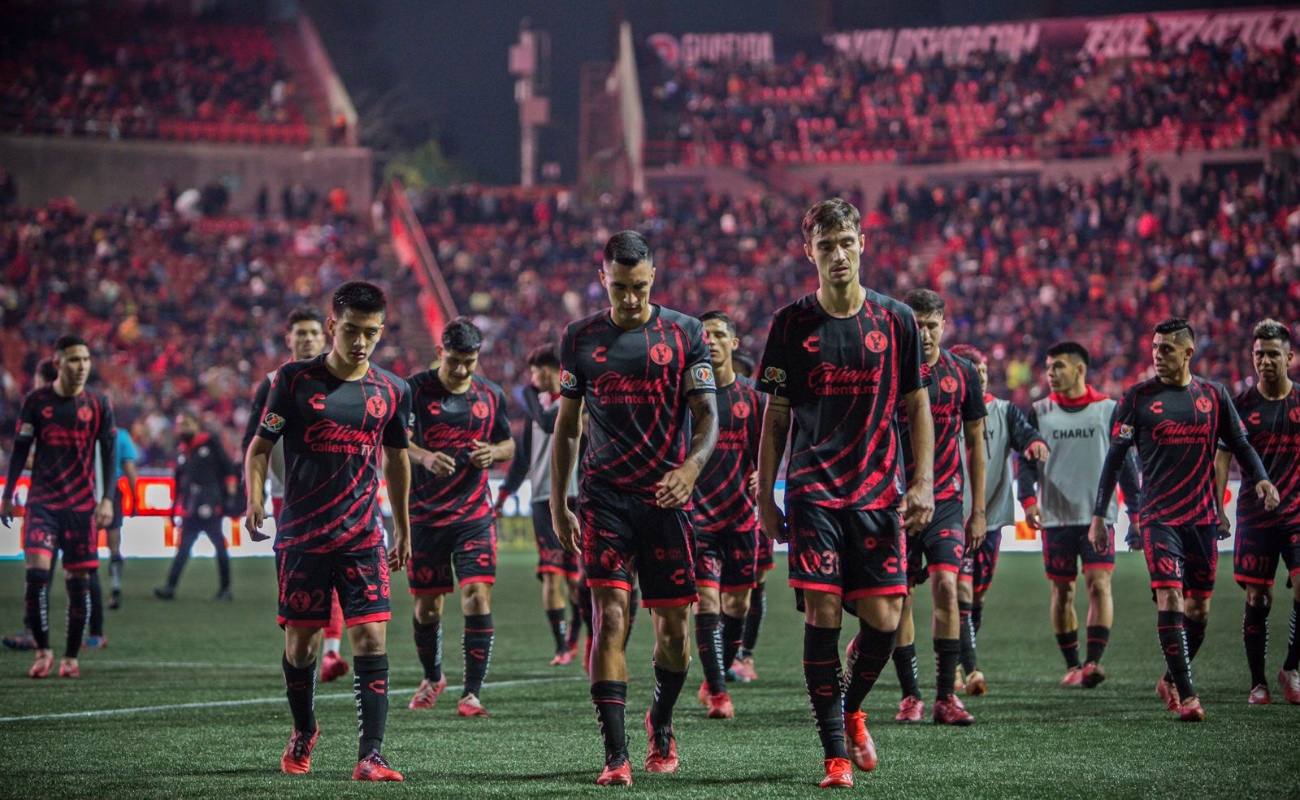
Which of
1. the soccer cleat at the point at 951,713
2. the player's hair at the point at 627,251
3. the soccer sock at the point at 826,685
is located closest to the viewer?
the soccer sock at the point at 826,685

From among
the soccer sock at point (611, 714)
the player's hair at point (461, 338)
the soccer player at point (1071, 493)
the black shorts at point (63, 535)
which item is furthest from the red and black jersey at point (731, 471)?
the black shorts at point (63, 535)

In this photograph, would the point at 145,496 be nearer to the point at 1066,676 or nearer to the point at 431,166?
the point at 1066,676

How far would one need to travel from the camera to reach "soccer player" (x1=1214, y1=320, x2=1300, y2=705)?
9250 mm

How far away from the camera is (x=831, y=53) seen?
48.2 meters

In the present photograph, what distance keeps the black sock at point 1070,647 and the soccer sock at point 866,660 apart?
439 cm

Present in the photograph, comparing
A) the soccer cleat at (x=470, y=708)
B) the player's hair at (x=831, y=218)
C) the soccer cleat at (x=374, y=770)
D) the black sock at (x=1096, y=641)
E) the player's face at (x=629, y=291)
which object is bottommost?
the soccer cleat at (x=470, y=708)

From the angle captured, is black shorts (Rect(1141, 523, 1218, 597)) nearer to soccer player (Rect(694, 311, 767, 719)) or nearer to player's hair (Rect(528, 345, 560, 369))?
soccer player (Rect(694, 311, 767, 719))

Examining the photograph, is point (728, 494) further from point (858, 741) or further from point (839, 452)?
point (839, 452)

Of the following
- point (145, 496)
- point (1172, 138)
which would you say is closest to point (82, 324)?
point (145, 496)

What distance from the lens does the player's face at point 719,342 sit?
31.4 feet

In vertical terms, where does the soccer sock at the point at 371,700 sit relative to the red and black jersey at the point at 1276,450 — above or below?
below

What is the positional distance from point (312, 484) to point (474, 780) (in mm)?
1576

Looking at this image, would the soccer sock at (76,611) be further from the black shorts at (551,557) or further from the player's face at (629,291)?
the player's face at (629,291)

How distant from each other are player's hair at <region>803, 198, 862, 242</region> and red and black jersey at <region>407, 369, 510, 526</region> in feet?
12.0
